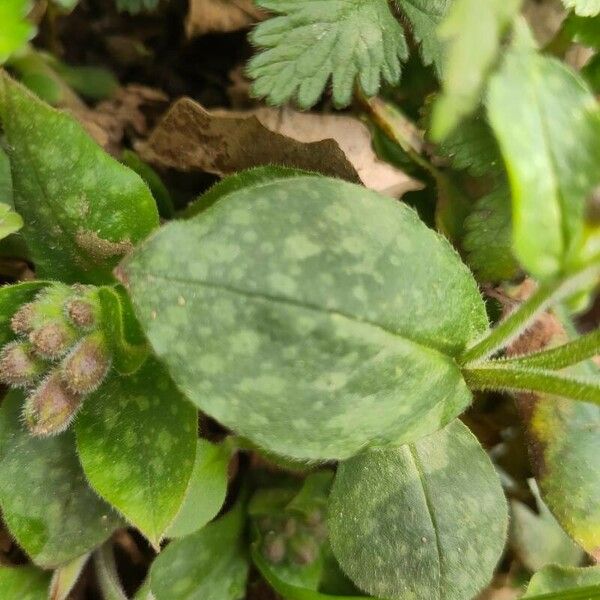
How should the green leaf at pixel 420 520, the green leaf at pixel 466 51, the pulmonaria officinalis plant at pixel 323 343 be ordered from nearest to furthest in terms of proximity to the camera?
1. the green leaf at pixel 466 51
2. the pulmonaria officinalis plant at pixel 323 343
3. the green leaf at pixel 420 520

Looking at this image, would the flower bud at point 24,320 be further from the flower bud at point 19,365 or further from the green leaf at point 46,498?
the green leaf at point 46,498

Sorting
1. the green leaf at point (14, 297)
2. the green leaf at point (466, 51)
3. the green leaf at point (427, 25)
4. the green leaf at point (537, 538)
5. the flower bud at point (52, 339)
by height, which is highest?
the green leaf at point (466, 51)

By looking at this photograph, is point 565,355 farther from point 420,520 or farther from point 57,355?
point 57,355

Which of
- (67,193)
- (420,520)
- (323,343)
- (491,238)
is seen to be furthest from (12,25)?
(420,520)

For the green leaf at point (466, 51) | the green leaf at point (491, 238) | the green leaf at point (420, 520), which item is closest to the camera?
the green leaf at point (466, 51)

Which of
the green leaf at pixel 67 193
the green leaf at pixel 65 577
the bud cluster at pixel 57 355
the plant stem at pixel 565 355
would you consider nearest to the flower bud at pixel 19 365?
the bud cluster at pixel 57 355

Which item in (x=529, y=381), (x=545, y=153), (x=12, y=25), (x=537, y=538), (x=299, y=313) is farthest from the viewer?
(x=537, y=538)
